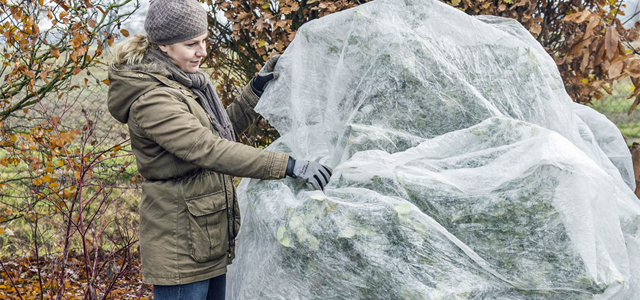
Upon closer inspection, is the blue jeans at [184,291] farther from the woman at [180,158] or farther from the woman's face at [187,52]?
the woman's face at [187,52]

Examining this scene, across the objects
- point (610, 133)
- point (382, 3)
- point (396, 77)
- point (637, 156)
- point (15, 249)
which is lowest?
point (15, 249)

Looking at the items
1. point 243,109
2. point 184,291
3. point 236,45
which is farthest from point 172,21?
point 236,45

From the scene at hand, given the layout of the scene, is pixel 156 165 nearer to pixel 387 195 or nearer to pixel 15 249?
pixel 387 195

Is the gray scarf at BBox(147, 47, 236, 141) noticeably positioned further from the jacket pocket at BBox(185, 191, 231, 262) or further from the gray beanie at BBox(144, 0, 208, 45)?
the jacket pocket at BBox(185, 191, 231, 262)

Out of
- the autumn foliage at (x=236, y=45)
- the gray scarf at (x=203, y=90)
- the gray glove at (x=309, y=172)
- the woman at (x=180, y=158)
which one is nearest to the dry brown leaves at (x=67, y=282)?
the autumn foliage at (x=236, y=45)

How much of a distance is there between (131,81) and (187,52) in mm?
216

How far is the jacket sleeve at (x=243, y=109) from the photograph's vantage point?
2176 millimetres

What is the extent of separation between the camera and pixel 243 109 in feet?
7.33

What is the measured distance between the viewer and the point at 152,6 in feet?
5.96

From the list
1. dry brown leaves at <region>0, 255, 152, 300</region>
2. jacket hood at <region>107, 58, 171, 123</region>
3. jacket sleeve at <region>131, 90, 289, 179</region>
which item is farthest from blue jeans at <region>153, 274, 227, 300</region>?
dry brown leaves at <region>0, 255, 152, 300</region>

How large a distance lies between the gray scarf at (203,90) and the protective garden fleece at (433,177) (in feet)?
0.61

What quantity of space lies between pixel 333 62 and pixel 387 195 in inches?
22.9

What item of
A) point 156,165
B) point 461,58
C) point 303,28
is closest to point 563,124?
point 461,58

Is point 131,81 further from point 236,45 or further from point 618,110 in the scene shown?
point 618,110
